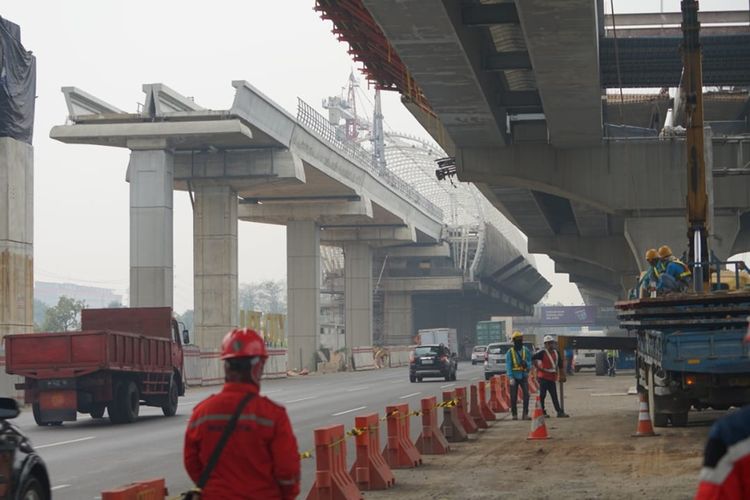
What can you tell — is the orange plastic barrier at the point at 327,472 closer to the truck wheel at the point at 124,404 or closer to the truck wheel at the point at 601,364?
the truck wheel at the point at 124,404

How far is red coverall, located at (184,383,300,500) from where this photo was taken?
6074mm

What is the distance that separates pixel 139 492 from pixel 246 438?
160cm

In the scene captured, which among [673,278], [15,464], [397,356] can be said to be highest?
[673,278]

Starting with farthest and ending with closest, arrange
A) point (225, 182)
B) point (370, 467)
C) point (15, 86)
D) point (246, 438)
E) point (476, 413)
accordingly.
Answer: point (225, 182) < point (15, 86) < point (476, 413) < point (370, 467) < point (246, 438)

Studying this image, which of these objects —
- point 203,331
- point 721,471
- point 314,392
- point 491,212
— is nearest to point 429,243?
point 491,212

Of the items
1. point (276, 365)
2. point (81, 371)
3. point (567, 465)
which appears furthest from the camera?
point (276, 365)

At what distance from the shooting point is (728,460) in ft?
13.5

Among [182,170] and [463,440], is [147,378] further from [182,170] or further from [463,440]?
[182,170]

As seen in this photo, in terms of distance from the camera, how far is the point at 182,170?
60.2 metres

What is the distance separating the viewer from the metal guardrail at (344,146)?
62828 millimetres

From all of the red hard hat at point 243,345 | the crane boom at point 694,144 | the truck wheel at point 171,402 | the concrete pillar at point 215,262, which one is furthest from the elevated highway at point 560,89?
the concrete pillar at point 215,262

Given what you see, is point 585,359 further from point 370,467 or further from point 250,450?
point 250,450

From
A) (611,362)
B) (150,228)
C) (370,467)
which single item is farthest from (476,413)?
(611,362)

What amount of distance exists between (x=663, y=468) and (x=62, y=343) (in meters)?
14.0
